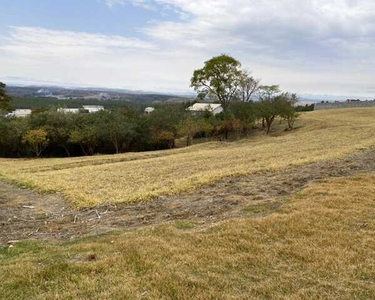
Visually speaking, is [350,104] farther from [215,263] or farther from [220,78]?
[215,263]

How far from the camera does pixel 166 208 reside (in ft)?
26.6

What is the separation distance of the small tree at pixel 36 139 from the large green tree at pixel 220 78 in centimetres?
2478

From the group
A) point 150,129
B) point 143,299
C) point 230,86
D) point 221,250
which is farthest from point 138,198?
point 230,86

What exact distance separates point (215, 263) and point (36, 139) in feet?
117

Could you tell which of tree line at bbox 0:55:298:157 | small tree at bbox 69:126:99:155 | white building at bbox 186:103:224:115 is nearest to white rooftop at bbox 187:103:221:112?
white building at bbox 186:103:224:115

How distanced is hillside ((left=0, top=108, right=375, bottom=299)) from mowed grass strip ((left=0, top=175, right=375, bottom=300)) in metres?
0.01

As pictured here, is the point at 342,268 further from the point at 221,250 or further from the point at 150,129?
the point at 150,129

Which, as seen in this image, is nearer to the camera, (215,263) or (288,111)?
(215,263)

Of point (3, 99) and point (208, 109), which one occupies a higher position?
point (208, 109)

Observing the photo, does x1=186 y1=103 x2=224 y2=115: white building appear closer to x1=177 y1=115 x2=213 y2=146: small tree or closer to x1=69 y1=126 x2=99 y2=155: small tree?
x1=177 y1=115 x2=213 y2=146: small tree

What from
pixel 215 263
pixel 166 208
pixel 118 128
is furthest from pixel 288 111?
pixel 215 263

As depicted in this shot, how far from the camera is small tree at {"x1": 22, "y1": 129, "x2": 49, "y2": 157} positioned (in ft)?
121

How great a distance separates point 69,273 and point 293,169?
878cm

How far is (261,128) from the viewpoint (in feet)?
149
